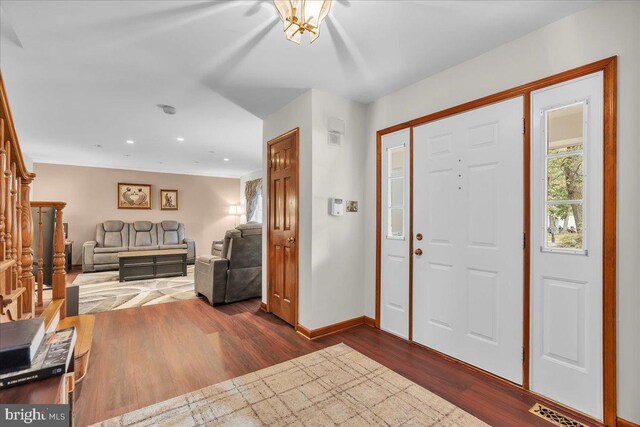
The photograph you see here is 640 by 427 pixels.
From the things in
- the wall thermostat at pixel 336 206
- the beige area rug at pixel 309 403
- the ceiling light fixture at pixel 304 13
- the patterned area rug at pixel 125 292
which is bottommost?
the patterned area rug at pixel 125 292

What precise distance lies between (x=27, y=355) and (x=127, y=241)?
6921mm

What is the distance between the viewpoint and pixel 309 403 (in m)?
1.82

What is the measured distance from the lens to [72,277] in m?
5.50

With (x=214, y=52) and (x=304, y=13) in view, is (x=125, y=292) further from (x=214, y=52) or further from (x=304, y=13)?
(x=304, y=13)

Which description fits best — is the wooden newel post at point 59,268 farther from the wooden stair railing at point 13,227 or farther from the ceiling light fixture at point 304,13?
the ceiling light fixture at point 304,13

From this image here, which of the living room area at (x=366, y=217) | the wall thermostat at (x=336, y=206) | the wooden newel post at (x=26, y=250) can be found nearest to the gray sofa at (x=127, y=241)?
the living room area at (x=366, y=217)

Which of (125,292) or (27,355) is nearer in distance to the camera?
(27,355)

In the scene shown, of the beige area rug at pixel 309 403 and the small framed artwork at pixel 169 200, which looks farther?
the small framed artwork at pixel 169 200

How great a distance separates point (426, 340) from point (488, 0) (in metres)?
2.56

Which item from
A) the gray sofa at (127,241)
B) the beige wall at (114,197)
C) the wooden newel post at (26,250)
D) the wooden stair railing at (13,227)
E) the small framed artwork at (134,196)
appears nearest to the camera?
the wooden stair railing at (13,227)

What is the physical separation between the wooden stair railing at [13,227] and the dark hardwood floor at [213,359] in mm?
721

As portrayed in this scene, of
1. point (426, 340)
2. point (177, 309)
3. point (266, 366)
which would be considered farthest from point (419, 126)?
point (177, 309)

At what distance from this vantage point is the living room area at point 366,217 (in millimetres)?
1648

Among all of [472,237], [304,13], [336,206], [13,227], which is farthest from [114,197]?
[472,237]
